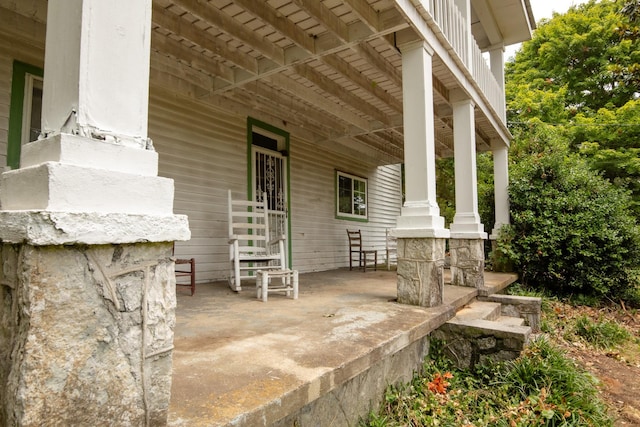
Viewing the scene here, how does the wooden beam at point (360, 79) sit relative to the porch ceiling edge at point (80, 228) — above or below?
above

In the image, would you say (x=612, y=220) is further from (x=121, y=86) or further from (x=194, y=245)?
(x=121, y=86)

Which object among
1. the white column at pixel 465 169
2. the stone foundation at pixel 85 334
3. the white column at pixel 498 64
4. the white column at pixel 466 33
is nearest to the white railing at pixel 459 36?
the white column at pixel 466 33

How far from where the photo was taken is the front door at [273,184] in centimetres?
525

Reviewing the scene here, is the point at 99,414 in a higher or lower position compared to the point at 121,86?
lower

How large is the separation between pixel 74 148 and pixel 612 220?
6.55 m

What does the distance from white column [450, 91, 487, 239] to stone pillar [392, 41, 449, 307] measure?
4.48 feet

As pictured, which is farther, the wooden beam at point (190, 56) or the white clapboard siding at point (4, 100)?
the wooden beam at point (190, 56)

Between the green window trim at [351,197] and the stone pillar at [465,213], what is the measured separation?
9.18 ft

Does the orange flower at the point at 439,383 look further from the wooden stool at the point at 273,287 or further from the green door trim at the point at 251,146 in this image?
the green door trim at the point at 251,146

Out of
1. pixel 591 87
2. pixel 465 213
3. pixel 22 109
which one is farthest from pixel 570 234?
pixel 591 87

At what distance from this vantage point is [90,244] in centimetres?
89

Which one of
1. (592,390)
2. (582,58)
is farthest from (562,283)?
(582,58)

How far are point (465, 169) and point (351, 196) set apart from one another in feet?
10.5

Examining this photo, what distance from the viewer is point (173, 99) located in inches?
163
